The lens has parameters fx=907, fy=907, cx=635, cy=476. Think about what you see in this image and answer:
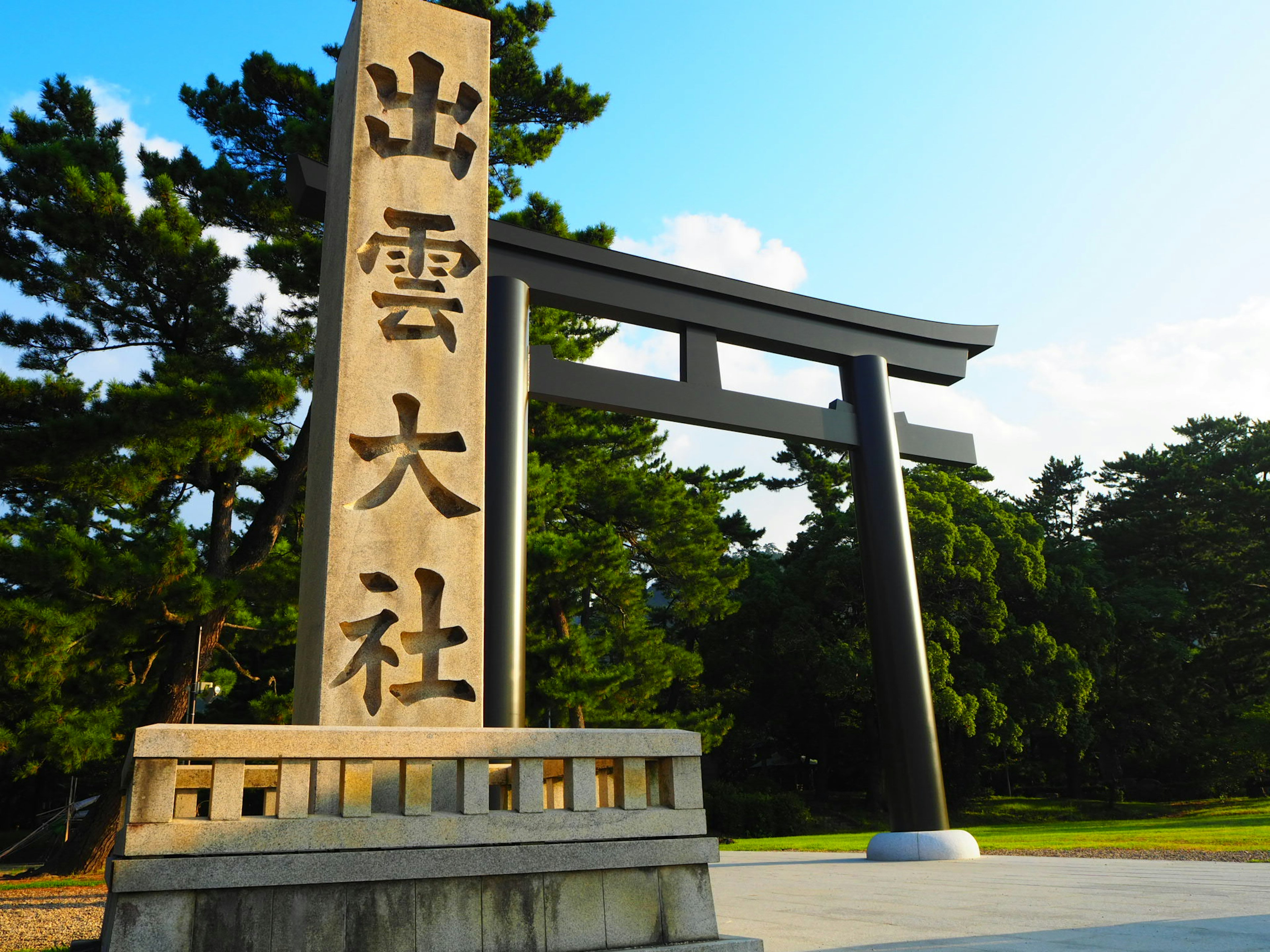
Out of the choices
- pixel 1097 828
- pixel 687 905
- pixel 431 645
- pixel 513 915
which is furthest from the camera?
pixel 1097 828

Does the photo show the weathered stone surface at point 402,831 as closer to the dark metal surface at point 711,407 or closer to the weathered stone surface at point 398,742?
the weathered stone surface at point 398,742

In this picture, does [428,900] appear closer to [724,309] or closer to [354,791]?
[354,791]

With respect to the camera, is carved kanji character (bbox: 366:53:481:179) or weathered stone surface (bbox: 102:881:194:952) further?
carved kanji character (bbox: 366:53:481:179)

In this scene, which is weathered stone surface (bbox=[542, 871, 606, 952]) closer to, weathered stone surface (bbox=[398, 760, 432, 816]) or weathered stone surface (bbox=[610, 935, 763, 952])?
weathered stone surface (bbox=[610, 935, 763, 952])

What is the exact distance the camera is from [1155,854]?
796 centimetres

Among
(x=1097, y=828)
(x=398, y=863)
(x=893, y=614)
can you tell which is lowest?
(x=1097, y=828)

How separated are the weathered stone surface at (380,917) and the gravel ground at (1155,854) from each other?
668cm

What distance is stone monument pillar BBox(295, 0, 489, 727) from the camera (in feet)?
12.5

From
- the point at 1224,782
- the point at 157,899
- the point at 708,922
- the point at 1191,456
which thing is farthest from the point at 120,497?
the point at 1191,456

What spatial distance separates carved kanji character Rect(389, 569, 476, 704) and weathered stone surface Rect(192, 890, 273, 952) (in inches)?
46.7

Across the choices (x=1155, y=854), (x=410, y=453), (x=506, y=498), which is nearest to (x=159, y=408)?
(x=506, y=498)

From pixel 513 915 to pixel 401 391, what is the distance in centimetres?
228

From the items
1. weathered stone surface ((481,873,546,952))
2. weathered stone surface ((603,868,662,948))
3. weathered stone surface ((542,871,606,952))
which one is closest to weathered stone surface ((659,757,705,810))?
weathered stone surface ((603,868,662,948))

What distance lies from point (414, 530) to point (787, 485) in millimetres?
22391
